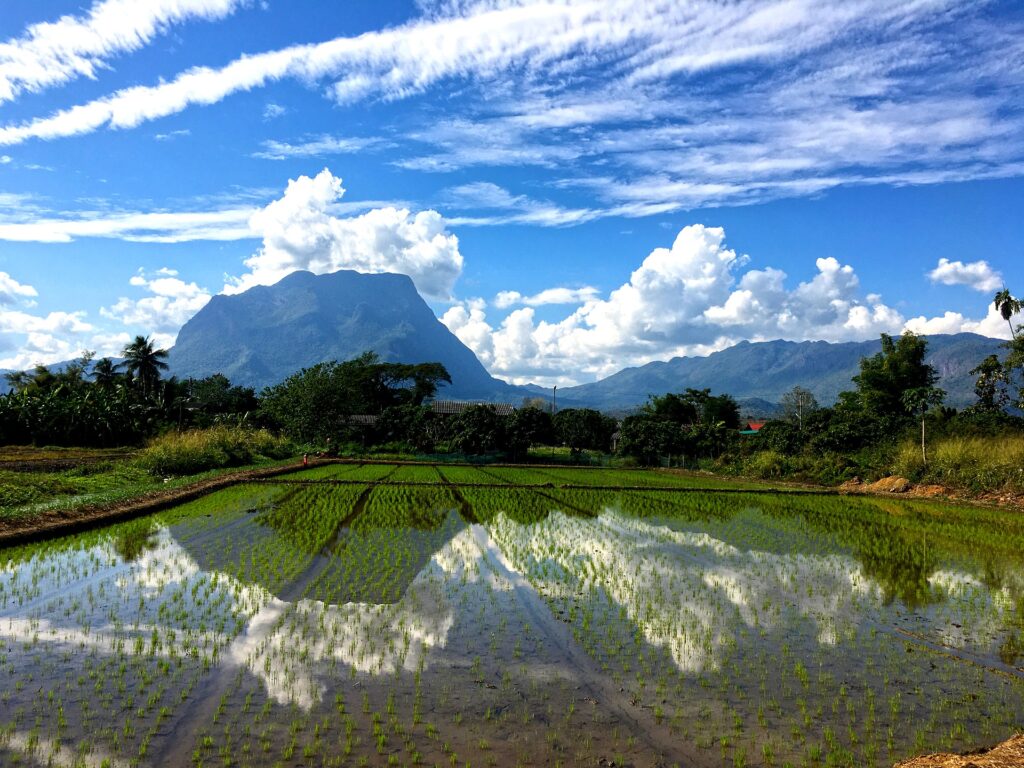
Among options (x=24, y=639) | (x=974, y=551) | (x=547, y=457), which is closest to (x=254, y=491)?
(x=24, y=639)

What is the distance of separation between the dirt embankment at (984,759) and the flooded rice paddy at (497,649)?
291 millimetres

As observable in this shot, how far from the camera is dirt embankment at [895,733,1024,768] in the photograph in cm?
440

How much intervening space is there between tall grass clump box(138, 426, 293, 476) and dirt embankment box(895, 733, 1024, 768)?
27.0 metres

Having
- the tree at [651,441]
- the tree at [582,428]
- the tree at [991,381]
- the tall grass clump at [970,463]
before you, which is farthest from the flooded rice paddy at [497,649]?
the tree at [582,428]

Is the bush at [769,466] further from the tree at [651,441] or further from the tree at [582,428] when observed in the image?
the tree at [582,428]

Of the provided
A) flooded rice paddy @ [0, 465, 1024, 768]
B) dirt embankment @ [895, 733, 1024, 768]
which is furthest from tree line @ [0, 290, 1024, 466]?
dirt embankment @ [895, 733, 1024, 768]

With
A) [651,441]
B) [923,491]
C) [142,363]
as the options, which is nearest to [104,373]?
[142,363]

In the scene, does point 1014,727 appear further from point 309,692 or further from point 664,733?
point 309,692

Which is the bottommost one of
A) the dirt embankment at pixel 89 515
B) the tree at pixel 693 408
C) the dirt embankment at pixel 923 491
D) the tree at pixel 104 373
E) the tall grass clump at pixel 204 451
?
the dirt embankment at pixel 923 491

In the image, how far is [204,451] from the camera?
3009cm

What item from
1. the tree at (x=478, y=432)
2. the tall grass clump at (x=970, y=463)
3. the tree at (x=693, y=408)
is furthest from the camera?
the tree at (x=693, y=408)

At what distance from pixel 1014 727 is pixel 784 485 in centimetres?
2753

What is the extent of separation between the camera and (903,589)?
1061cm

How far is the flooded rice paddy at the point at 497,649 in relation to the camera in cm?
504
